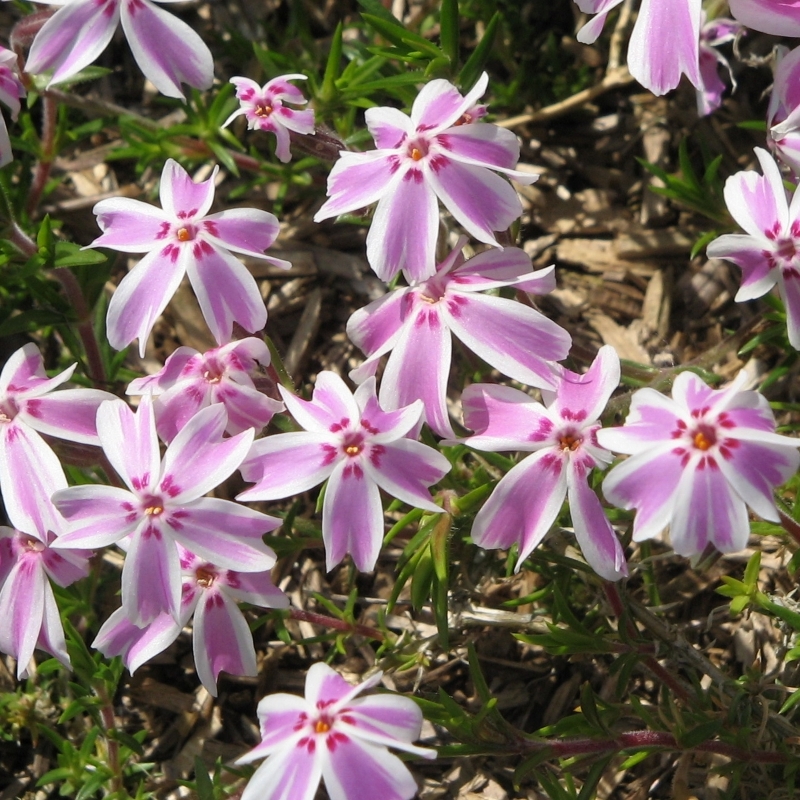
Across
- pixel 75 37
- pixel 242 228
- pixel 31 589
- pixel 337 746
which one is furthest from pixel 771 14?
pixel 31 589

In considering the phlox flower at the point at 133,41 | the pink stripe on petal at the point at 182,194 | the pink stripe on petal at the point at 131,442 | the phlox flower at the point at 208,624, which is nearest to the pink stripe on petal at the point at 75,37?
the phlox flower at the point at 133,41

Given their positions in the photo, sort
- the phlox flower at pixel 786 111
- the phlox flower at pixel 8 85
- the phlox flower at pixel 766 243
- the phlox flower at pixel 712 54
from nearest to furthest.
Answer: the phlox flower at pixel 766 243
the phlox flower at pixel 786 111
the phlox flower at pixel 8 85
the phlox flower at pixel 712 54

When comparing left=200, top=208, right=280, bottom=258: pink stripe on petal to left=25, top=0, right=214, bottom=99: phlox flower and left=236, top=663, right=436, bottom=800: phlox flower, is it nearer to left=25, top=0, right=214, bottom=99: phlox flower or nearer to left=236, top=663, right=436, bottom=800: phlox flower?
left=25, top=0, right=214, bottom=99: phlox flower

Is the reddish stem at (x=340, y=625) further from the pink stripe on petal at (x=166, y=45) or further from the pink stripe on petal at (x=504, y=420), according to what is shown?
the pink stripe on petal at (x=166, y=45)

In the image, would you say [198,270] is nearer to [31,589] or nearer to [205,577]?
[205,577]

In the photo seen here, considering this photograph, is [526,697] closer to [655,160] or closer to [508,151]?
[508,151]

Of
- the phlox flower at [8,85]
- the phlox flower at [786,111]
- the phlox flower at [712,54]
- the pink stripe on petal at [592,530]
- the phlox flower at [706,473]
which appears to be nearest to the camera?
the phlox flower at [706,473]

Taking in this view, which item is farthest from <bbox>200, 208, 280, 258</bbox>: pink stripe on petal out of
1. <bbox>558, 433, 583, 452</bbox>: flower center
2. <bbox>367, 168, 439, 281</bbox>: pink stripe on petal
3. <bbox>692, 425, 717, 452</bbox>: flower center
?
<bbox>692, 425, 717, 452</bbox>: flower center
